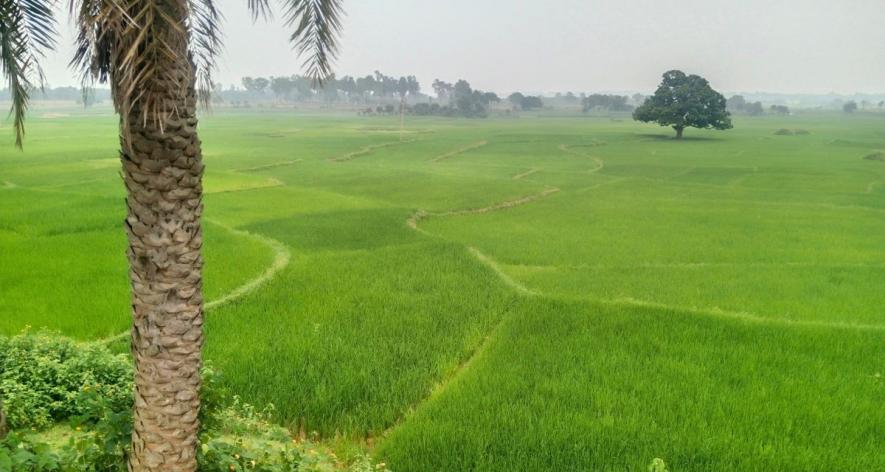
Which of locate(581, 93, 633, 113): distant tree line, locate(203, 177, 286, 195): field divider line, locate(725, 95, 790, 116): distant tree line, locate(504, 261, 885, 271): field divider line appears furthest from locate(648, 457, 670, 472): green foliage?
locate(725, 95, 790, 116): distant tree line

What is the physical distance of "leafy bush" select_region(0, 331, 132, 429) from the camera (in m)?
4.72

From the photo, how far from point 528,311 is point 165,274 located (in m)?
5.66

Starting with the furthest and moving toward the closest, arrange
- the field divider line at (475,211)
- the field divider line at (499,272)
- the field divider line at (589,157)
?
the field divider line at (589,157)
the field divider line at (475,211)
the field divider line at (499,272)

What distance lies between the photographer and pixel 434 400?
5500 mm

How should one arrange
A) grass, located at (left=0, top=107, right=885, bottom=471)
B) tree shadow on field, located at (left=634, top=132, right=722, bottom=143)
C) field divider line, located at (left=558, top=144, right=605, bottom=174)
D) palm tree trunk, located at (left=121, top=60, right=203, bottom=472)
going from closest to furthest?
1. palm tree trunk, located at (left=121, top=60, right=203, bottom=472)
2. grass, located at (left=0, top=107, right=885, bottom=471)
3. field divider line, located at (left=558, top=144, right=605, bottom=174)
4. tree shadow on field, located at (left=634, top=132, right=722, bottom=143)

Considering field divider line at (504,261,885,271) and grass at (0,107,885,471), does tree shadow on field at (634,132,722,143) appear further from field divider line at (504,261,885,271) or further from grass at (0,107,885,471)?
field divider line at (504,261,885,271)

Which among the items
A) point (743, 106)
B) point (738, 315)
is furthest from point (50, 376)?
point (743, 106)

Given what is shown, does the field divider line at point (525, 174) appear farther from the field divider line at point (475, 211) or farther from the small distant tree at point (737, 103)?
A: the small distant tree at point (737, 103)

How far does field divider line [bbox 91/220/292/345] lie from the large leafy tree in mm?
24560

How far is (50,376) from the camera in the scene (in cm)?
495

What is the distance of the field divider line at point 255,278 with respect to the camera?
6883mm

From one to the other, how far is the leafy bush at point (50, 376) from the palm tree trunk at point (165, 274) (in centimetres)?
154

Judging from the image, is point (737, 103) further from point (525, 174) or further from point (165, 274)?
point (165, 274)

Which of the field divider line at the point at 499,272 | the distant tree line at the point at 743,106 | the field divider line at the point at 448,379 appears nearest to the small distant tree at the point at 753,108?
the distant tree line at the point at 743,106
